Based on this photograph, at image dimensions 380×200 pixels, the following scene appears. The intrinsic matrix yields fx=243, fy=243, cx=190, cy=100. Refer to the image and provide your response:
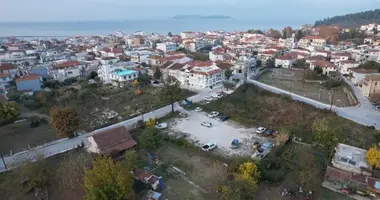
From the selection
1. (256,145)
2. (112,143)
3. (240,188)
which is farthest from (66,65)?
(240,188)

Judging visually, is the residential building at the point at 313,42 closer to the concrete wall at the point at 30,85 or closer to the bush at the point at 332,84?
the bush at the point at 332,84

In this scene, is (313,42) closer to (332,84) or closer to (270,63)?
(270,63)

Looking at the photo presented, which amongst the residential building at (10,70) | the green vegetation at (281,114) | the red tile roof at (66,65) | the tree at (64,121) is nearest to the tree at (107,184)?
the tree at (64,121)

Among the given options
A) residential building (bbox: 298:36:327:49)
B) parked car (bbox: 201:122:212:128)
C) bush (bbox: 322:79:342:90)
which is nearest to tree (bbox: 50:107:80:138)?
parked car (bbox: 201:122:212:128)

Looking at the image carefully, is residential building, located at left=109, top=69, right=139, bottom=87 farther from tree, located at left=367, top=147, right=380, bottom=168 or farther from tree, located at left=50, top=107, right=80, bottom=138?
tree, located at left=367, top=147, right=380, bottom=168

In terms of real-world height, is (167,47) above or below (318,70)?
above

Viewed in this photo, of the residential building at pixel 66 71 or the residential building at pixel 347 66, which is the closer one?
the residential building at pixel 347 66

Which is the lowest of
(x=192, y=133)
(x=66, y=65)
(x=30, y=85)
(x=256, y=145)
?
(x=192, y=133)

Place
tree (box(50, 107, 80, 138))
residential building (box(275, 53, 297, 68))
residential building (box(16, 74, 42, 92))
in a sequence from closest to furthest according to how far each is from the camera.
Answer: tree (box(50, 107, 80, 138)), residential building (box(16, 74, 42, 92)), residential building (box(275, 53, 297, 68))
